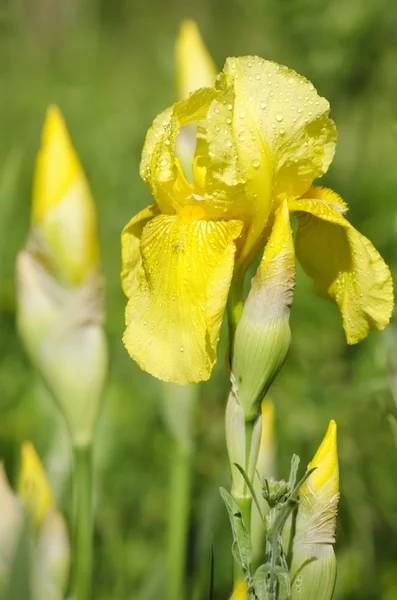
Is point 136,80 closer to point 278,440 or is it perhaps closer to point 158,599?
point 278,440

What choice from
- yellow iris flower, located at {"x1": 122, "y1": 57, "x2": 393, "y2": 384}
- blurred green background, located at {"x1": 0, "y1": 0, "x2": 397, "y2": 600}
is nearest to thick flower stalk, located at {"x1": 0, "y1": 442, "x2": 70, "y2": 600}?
blurred green background, located at {"x1": 0, "y1": 0, "x2": 397, "y2": 600}

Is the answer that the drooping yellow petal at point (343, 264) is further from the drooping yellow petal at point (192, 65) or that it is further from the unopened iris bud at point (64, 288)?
the drooping yellow petal at point (192, 65)

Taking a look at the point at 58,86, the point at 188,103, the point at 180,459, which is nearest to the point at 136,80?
the point at 58,86

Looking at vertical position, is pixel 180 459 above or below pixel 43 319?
below

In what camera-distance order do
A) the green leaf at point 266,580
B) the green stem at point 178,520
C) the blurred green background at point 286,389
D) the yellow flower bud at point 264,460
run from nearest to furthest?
1. the green leaf at point 266,580
2. the yellow flower bud at point 264,460
3. the green stem at point 178,520
4. the blurred green background at point 286,389

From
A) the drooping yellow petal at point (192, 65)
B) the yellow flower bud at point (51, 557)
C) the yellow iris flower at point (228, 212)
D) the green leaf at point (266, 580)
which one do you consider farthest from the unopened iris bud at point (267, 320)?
the drooping yellow petal at point (192, 65)

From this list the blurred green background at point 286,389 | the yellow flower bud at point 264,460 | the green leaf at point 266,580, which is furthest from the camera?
the blurred green background at point 286,389

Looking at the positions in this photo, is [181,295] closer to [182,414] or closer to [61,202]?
[61,202]
